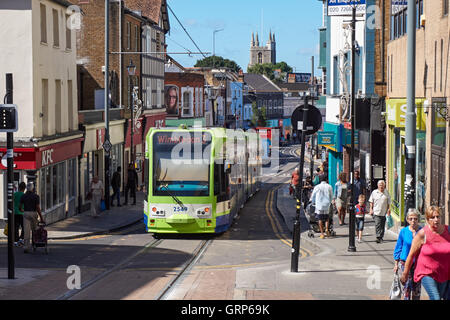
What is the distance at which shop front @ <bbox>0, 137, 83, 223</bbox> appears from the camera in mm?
25031

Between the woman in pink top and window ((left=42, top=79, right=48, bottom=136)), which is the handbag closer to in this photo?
the woman in pink top

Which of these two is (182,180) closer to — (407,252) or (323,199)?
(323,199)

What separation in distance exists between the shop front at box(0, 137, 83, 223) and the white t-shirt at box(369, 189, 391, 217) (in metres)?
10.8

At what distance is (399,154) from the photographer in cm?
2556

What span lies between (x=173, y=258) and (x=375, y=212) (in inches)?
218

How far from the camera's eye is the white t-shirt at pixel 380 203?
20688 millimetres

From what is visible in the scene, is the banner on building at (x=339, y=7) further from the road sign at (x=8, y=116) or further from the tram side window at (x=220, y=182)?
the road sign at (x=8, y=116)

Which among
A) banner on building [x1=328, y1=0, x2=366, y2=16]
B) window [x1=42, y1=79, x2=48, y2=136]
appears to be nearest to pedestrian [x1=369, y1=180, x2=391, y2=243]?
banner on building [x1=328, y1=0, x2=366, y2=16]

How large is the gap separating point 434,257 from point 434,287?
401 millimetres

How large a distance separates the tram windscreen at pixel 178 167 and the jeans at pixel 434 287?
40.9 ft

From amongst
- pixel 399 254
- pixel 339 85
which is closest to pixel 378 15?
pixel 339 85

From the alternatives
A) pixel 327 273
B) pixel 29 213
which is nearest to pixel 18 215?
pixel 29 213

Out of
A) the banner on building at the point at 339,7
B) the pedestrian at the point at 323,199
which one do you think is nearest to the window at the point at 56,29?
the banner on building at the point at 339,7

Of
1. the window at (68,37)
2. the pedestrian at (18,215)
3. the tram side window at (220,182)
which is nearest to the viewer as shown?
the pedestrian at (18,215)
